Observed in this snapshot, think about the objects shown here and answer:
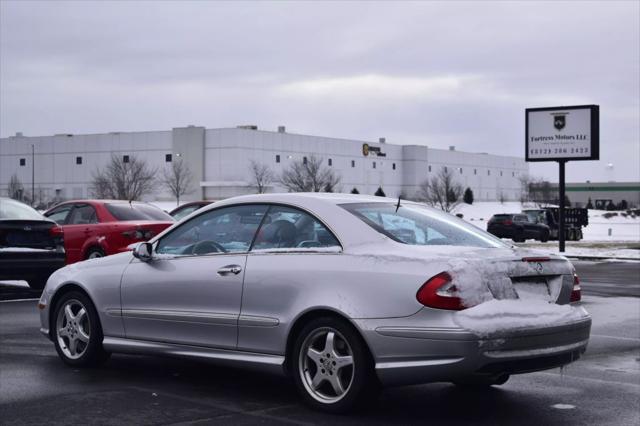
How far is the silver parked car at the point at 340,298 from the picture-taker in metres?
5.94

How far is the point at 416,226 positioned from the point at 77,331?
329 cm

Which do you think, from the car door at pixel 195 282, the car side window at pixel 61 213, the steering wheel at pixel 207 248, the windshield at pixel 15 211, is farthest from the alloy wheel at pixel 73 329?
the car side window at pixel 61 213

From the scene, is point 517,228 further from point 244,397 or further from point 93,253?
point 244,397

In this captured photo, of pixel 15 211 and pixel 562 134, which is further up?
pixel 562 134

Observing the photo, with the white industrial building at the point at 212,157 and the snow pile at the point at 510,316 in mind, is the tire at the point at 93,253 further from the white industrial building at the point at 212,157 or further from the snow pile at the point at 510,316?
the white industrial building at the point at 212,157

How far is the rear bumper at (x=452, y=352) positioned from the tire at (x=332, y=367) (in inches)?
4.9

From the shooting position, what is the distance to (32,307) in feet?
43.0

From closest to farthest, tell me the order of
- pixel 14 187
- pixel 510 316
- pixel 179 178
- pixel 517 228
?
pixel 510 316 → pixel 517 228 → pixel 179 178 → pixel 14 187

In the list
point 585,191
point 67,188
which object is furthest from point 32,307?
point 585,191

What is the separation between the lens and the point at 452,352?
584 cm

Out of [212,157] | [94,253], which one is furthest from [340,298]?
[212,157]

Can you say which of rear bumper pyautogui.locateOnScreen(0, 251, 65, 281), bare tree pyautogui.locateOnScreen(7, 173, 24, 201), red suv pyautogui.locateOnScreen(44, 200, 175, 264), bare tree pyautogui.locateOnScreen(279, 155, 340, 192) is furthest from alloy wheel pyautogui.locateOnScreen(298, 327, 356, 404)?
bare tree pyautogui.locateOnScreen(7, 173, 24, 201)

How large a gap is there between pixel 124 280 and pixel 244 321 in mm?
1483

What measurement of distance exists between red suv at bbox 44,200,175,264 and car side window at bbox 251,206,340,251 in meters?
8.96
